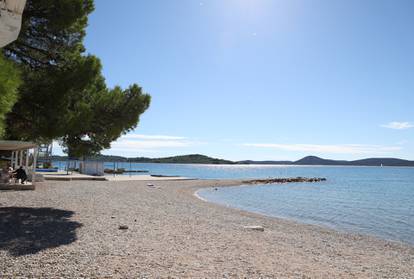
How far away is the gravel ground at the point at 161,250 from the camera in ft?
20.6

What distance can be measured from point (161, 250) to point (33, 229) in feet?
12.3

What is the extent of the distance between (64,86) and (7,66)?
8.21 metres

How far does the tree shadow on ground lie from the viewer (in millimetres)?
7469

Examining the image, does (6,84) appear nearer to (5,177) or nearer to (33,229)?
(33,229)

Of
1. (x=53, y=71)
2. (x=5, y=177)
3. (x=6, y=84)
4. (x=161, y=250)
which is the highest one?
(x=53, y=71)

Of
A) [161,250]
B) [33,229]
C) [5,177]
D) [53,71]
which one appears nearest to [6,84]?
[161,250]

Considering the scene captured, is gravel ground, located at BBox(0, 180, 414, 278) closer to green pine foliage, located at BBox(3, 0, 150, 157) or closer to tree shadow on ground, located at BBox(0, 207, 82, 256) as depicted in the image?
tree shadow on ground, located at BBox(0, 207, 82, 256)

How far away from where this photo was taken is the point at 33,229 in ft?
30.6

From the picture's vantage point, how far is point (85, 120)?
11375 mm

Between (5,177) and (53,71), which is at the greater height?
(53,71)

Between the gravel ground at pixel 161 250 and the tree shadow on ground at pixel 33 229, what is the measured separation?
17 millimetres

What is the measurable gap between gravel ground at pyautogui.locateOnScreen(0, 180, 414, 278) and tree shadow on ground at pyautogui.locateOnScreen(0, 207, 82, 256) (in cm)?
2

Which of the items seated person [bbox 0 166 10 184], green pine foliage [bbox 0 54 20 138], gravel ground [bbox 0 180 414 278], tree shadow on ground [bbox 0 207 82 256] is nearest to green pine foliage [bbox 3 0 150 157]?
tree shadow on ground [bbox 0 207 82 256]

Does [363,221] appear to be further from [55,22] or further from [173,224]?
[55,22]
